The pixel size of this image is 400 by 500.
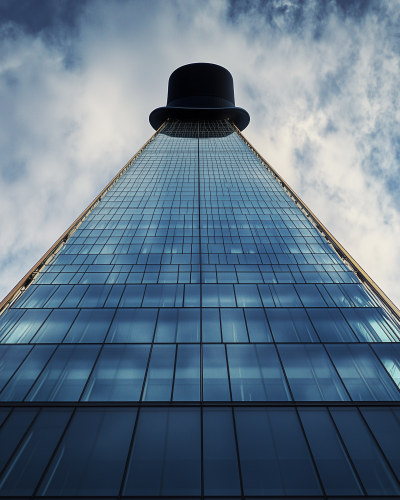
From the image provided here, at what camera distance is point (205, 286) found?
2530cm

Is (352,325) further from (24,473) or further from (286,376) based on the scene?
(24,473)

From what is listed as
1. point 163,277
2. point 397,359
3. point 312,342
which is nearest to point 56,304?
point 163,277

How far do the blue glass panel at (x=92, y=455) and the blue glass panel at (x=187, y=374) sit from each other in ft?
8.54

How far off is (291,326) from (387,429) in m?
8.04

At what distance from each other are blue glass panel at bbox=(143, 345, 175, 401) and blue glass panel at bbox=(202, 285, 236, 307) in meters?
5.71

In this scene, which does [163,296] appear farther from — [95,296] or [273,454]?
[273,454]

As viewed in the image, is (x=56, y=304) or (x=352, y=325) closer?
(x=352, y=325)

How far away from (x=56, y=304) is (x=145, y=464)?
15261 millimetres

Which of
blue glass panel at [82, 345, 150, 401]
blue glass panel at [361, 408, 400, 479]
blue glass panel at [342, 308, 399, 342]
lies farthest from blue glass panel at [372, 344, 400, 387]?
blue glass panel at [82, 345, 150, 401]

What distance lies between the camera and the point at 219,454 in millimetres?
12195

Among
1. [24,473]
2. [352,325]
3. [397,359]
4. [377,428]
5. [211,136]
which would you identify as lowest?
[24,473]

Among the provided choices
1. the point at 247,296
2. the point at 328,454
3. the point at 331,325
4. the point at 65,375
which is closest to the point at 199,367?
the point at 328,454

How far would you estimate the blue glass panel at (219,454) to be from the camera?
11.1 metres

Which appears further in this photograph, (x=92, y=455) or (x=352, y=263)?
(x=352, y=263)
